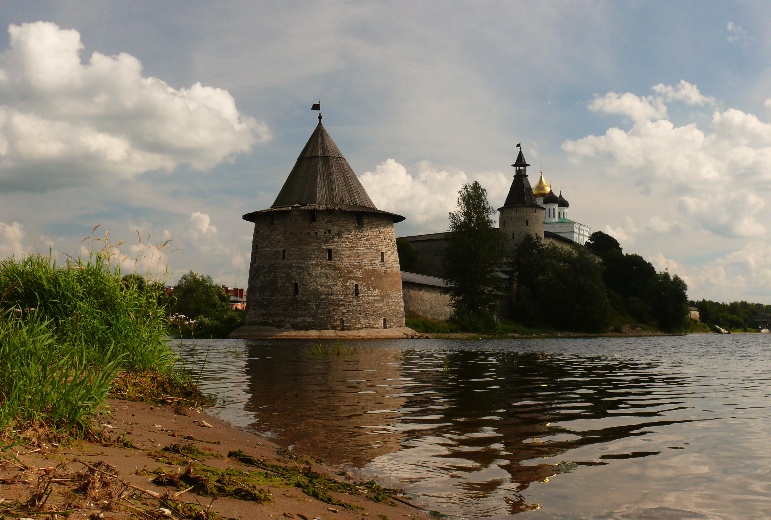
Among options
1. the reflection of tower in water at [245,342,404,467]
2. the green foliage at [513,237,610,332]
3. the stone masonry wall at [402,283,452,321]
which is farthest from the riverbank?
the reflection of tower in water at [245,342,404,467]

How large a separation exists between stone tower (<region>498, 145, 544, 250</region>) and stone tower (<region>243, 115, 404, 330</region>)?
26.4 metres

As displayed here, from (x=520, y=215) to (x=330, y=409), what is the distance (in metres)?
53.1

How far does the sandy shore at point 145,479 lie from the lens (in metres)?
2.42

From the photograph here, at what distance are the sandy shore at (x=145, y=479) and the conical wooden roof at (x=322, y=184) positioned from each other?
27.7 metres

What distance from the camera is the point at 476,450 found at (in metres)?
4.89

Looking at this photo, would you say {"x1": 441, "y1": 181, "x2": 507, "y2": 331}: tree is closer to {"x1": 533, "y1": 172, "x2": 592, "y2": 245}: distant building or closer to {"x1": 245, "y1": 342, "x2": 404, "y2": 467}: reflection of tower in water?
{"x1": 245, "y1": 342, "x2": 404, "y2": 467}: reflection of tower in water

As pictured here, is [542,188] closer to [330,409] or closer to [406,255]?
[406,255]

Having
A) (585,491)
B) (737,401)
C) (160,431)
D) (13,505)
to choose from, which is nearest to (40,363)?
(160,431)

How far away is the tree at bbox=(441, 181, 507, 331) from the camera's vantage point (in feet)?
131

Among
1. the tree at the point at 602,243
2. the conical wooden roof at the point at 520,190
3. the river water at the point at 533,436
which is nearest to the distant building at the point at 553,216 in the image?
the tree at the point at 602,243

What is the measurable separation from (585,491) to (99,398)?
282cm

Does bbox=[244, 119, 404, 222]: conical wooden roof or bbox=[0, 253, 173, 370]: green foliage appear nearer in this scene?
bbox=[0, 253, 173, 370]: green foliage

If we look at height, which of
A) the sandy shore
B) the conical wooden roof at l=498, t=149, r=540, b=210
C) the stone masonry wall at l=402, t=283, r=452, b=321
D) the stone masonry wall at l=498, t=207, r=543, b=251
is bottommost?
the sandy shore

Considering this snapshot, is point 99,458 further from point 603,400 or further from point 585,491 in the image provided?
point 603,400
